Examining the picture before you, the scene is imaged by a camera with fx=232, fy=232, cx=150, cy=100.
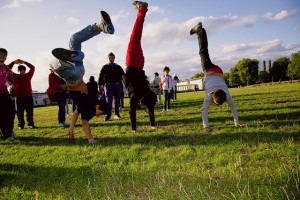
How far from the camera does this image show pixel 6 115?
7621mm

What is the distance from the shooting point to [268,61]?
552 feet

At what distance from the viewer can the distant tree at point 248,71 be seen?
399ft

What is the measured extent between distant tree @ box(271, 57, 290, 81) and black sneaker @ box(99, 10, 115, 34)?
129 metres

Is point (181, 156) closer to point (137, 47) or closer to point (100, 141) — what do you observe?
point (100, 141)

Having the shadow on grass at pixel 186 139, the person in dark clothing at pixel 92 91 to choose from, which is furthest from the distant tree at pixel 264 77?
the shadow on grass at pixel 186 139

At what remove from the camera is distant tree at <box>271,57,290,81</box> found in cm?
11681

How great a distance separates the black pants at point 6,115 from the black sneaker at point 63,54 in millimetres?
3506

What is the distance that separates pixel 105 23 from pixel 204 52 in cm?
403

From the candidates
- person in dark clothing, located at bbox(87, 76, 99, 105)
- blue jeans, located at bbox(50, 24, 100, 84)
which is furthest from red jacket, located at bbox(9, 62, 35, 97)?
blue jeans, located at bbox(50, 24, 100, 84)

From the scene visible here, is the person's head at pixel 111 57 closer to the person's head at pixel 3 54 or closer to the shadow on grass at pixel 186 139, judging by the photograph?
the person's head at pixel 3 54

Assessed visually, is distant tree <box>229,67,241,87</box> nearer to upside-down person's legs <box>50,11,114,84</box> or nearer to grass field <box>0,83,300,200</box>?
grass field <box>0,83,300,200</box>

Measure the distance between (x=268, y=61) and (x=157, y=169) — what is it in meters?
188

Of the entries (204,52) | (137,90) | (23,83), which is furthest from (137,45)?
(23,83)

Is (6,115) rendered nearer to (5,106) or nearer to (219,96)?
(5,106)
